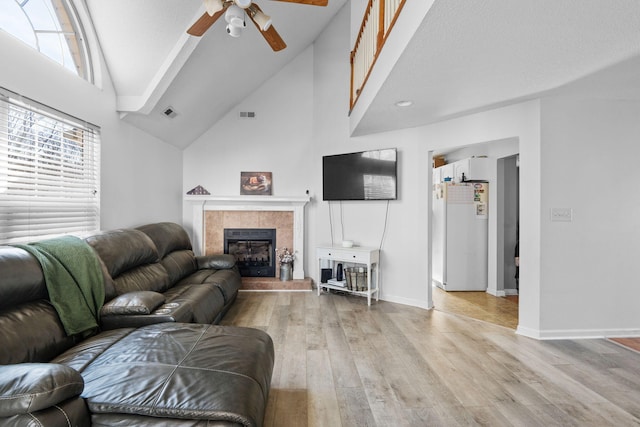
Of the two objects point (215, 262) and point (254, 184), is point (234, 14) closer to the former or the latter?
point (215, 262)

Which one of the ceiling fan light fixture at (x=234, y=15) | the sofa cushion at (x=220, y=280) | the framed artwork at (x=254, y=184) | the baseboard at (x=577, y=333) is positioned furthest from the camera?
the framed artwork at (x=254, y=184)

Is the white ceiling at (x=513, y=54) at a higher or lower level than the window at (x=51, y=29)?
lower

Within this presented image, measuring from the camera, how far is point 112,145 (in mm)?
3357

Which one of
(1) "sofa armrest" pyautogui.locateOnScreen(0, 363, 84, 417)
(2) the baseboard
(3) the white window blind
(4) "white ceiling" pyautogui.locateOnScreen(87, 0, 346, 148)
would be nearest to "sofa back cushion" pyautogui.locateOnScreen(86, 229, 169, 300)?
(3) the white window blind

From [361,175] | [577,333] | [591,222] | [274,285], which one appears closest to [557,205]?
[591,222]

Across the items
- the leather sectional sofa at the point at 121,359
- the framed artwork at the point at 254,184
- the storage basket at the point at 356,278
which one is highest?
the framed artwork at the point at 254,184

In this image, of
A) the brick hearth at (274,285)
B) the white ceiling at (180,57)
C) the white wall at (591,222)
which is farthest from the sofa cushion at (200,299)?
the white wall at (591,222)

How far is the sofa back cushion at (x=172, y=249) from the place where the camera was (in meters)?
3.53

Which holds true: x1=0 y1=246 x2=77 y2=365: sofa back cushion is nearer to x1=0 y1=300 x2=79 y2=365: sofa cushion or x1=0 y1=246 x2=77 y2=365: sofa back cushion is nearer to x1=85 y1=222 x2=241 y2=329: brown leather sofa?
x1=0 y1=300 x2=79 y2=365: sofa cushion

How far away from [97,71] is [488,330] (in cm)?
472

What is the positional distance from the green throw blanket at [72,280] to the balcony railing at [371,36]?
2.74 meters

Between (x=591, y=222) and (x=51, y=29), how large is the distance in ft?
17.1

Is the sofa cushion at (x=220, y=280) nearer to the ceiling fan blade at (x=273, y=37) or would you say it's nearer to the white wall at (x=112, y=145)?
the white wall at (x=112, y=145)

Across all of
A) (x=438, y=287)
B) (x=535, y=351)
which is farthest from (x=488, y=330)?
(x=438, y=287)
